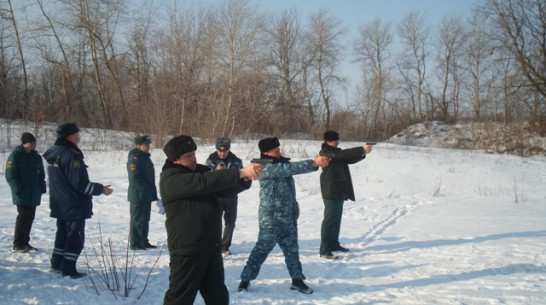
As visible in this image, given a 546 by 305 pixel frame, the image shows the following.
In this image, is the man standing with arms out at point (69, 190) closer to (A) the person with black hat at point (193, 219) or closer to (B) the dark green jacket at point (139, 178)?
(B) the dark green jacket at point (139, 178)

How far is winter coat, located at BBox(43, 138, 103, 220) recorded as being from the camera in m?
5.04

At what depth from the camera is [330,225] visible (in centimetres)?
651

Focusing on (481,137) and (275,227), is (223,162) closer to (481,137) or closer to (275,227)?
(275,227)

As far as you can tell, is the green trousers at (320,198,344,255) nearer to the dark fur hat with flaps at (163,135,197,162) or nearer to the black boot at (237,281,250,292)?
the black boot at (237,281,250,292)

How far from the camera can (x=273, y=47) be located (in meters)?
34.8

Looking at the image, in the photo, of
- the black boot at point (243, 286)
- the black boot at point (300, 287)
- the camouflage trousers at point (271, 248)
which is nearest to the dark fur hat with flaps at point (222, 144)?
the camouflage trousers at point (271, 248)

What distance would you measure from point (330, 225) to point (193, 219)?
3.58 metres

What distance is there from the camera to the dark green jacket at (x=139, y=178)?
6637mm

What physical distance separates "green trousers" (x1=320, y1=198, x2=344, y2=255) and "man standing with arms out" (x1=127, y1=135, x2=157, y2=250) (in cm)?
299

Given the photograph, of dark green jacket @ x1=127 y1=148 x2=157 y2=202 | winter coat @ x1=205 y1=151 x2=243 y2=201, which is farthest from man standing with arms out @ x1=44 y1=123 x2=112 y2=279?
winter coat @ x1=205 y1=151 x2=243 y2=201

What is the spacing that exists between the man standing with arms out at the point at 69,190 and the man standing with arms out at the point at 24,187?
5.21ft

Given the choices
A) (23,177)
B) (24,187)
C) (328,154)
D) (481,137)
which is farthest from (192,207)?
(481,137)

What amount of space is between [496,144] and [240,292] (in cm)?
2453

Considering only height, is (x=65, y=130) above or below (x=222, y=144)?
above
